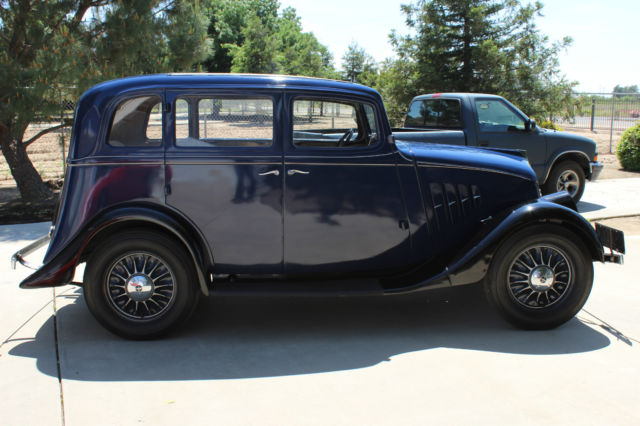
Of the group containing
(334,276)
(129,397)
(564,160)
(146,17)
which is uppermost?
(146,17)

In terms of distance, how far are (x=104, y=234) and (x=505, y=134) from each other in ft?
22.5

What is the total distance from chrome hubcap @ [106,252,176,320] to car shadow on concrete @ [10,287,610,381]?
295 millimetres

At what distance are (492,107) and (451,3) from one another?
9.11m

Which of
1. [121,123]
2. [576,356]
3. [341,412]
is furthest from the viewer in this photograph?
[121,123]

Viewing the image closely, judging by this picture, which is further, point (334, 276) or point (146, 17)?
point (146, 17)

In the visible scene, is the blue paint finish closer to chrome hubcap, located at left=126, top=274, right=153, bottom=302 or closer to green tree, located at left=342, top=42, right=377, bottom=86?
chrome hubcap, located at left=126, top=274, right=153, bottom=302

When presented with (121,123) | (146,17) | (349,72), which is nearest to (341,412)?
(121,123)

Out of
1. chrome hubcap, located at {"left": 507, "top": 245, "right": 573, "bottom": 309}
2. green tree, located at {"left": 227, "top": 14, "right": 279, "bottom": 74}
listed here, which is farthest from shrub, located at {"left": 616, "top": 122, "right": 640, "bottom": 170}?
green tree, located at {"left": 227, "top": 14, "right": 279, "bottom": 74}

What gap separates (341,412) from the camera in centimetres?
340

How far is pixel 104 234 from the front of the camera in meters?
4.34

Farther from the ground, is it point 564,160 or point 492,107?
point 492,107

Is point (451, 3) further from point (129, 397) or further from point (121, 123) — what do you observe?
point (129, 397)

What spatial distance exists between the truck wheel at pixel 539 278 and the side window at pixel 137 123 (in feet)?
9.00

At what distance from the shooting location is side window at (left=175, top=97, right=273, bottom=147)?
14.6 ft
